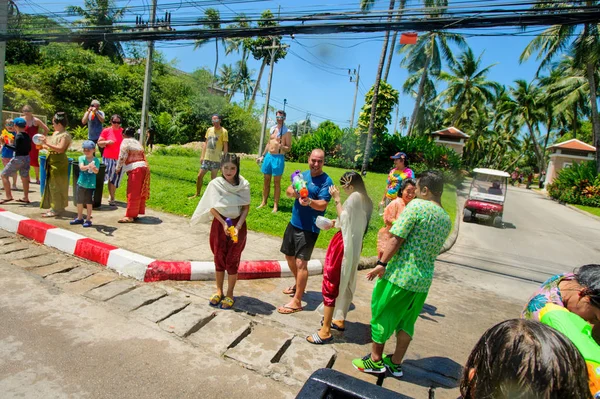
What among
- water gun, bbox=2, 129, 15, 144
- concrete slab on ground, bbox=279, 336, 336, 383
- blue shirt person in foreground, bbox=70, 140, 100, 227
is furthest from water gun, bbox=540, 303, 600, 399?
water gun, bbox=2, 129, 15, 144

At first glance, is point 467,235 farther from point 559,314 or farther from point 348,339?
point 559,314

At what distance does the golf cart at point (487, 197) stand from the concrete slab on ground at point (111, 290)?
40.1 feet

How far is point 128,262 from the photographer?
4812 mm

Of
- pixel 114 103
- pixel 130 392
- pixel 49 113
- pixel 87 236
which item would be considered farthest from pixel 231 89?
pixel 130 392

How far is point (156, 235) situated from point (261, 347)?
3.60 m

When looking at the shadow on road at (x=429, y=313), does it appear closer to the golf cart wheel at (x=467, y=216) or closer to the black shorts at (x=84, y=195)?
the black shorts at (x=84, y=195)

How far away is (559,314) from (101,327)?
3550mm

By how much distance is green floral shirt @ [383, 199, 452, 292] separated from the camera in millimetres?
3172

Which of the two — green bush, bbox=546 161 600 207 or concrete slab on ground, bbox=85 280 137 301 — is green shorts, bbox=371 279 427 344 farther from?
green bush, bbox=546 161 600 207

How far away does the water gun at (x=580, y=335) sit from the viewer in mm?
1611

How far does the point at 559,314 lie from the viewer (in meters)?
1.88

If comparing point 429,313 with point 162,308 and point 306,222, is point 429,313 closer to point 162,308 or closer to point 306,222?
point 306,222

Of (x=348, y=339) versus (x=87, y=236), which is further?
(x=87, y=236)

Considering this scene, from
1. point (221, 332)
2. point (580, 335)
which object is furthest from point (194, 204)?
point (580, 335)
